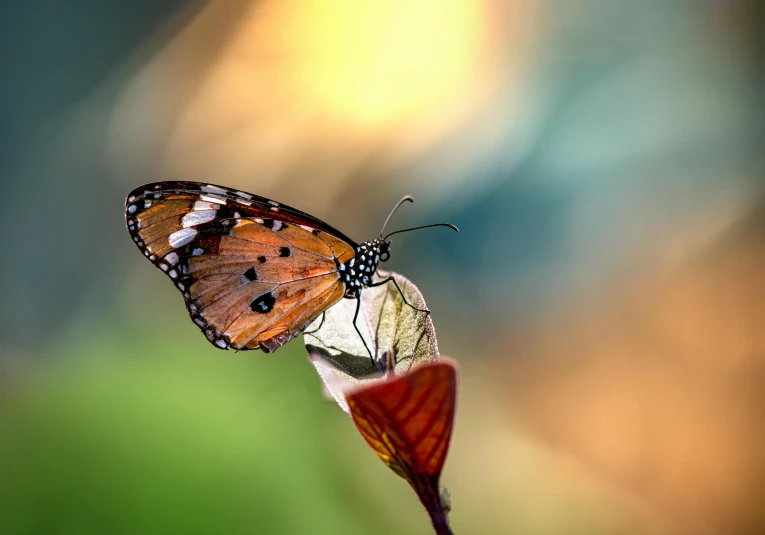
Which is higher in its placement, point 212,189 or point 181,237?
point 212,189

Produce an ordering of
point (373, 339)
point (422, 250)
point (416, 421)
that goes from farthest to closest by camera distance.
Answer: point (422, 250), point (373, 339), point (416, 421)

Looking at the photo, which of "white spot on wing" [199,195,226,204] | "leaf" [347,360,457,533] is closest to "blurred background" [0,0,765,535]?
"white spot on wing" [199,195,226,204]

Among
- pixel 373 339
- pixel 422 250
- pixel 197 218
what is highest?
pixel 373 339

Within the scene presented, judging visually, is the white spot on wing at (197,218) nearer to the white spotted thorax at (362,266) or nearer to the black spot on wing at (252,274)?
the black spot on wing at (252,274)

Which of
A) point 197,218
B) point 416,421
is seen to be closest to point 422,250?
point 197,218

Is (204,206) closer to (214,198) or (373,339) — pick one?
(214,198)

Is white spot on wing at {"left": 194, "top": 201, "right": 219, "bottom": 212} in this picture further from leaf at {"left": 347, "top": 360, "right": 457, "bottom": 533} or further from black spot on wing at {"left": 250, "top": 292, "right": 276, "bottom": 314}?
leaf at {"left": 347, "top": 360, "right": 457, "bottom": 533}

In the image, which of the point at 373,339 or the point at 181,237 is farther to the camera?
the point at 181,237

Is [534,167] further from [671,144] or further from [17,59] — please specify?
[17,59]
